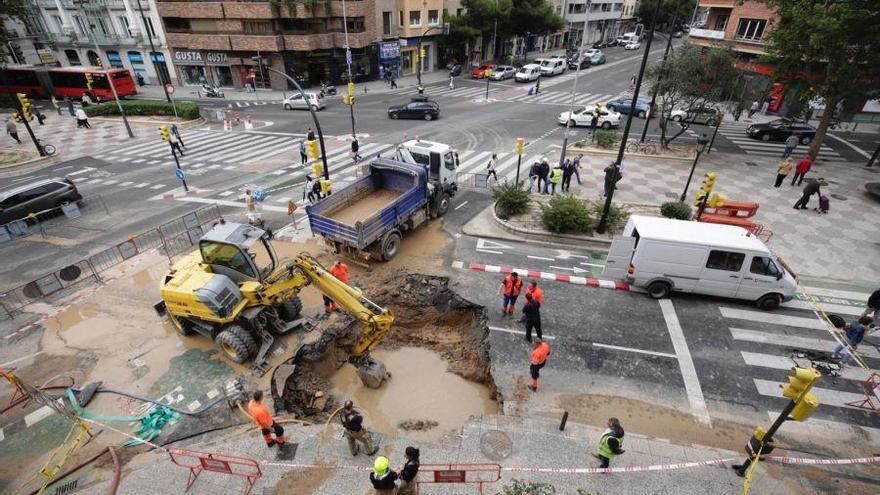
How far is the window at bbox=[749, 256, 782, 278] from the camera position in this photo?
11344mm

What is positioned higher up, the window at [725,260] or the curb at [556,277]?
the window at [725,260]

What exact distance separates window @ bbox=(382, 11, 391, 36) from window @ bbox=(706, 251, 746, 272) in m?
44.4

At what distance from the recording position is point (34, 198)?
711 inches

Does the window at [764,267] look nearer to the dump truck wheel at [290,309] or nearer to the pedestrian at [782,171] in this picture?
the pedestrian at [782,171]

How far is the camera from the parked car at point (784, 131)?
27016 millimetres

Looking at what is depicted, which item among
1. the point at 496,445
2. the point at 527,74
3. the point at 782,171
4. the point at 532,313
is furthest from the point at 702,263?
the point at 527,74

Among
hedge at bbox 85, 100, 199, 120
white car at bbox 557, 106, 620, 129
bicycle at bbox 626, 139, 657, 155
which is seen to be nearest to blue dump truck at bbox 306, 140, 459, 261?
bicycle at bbox 626, 139, 657, 155

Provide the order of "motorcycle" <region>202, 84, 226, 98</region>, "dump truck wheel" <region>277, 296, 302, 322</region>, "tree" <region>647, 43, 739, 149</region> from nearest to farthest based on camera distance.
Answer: "dump truck wheel" <region>277, 296, 302, 322</region>
"tree" <region>647, 43, 739, 149</region>
"motorcycle" <region>202, 84, 226, 98</region>

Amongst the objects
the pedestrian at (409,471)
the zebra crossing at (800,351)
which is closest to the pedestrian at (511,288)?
the pedestrian at (409,471)

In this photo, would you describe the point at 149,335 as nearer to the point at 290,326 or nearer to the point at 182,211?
the point at 290,326

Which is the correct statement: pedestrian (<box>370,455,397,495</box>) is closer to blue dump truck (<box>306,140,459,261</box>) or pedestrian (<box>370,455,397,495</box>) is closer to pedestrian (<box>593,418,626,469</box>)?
pedestrian (<box>593,418,626,469</box>)

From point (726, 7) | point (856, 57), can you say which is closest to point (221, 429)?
point (856, 57)

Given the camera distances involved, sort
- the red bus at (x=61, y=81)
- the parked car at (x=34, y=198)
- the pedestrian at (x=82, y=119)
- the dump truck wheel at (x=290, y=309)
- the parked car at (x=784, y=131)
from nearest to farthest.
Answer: the dump truck wheel at (x=290, y=309)
the parked car at (x=34, y=198)
the parked car at (x=784, y=131)
the pedestrian at (x=82, y=119)
the red bus at (x=61, y=81)

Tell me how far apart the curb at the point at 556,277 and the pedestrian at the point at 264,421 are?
297 inches
